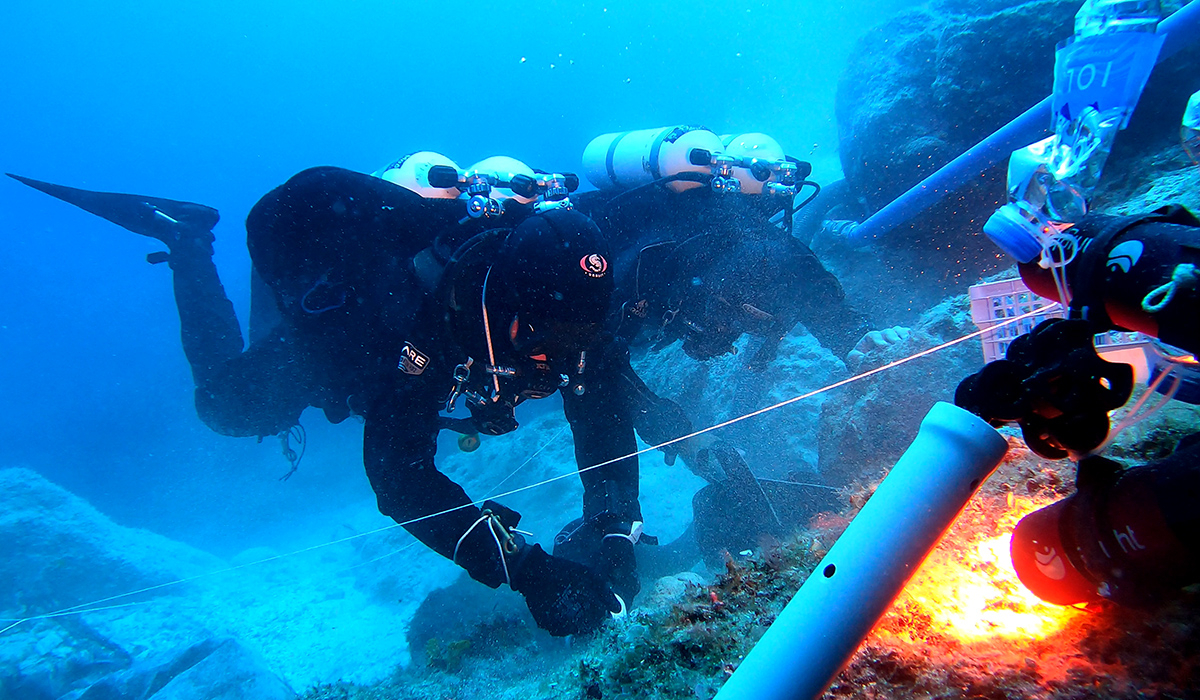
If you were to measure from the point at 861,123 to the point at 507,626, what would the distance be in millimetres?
9538

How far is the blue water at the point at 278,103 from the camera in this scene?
4047 centimetres

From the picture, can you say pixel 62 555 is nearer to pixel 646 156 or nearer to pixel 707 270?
pixel 646 156

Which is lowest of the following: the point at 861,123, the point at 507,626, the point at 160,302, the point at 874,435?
the point at 507,626

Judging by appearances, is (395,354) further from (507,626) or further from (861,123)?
(861,123)

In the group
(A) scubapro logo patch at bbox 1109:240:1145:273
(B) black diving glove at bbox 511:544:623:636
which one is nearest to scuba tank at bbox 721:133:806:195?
(A) scubapro logo patch at bbox 1109:240:1145:273

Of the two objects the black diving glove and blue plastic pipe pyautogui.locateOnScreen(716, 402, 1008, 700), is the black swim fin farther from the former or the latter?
blue plastic pipe pyautogui.locateOnScreen(716, 402, 1008, 700)

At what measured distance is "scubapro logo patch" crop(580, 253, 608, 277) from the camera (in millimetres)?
2955

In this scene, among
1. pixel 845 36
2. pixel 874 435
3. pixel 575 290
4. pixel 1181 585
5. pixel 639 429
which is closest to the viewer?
pixel 1181 585

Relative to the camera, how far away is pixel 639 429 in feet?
19.0

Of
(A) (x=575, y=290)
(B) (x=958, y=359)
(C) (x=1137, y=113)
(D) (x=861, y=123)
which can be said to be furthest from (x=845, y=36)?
(A) (x=575, y=290)

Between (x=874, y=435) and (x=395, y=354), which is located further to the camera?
(x=874, y=435)

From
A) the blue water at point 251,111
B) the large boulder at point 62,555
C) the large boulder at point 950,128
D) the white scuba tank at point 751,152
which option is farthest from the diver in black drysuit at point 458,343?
the blue water at point 251,111

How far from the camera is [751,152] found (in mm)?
5410

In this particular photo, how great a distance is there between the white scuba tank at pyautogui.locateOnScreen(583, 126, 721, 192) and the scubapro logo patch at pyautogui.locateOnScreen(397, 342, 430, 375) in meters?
3.42
